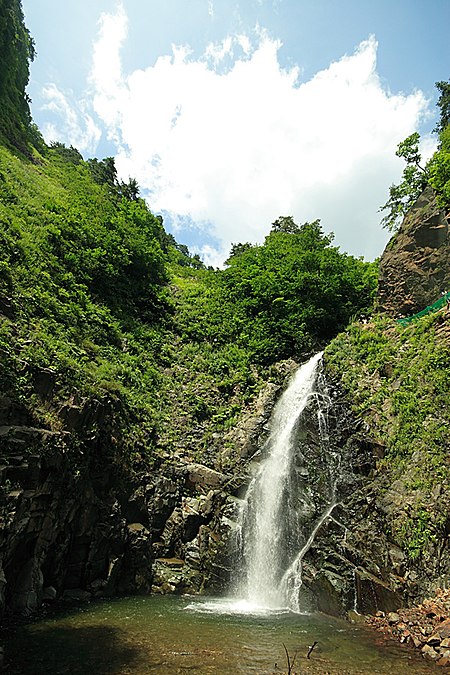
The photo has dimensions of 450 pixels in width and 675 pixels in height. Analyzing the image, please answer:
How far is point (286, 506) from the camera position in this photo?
1437cm

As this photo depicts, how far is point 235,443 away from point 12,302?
10053 millimetres

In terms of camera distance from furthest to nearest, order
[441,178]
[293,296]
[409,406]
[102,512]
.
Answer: [293,296], [441,178], [409,406], [102,512]

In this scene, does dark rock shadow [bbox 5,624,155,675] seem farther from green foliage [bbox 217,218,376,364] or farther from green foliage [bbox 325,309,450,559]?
green foliage [bbox 217,218,376,364]

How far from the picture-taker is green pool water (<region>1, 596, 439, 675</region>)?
691cm

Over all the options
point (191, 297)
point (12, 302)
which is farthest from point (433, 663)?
point (191, 297)

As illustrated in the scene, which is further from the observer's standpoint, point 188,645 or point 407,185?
point 407,185

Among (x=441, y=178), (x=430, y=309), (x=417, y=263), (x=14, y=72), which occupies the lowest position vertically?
(x=430, y=309)

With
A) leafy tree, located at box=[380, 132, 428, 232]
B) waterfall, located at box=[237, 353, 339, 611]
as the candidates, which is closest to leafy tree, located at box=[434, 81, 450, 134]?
leafy tree, located at box=[380, 132, 428, 232]

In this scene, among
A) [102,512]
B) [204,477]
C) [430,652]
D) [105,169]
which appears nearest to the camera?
[430,652]

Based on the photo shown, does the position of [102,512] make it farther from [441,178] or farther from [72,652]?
[441,178]

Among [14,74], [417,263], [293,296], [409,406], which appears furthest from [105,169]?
[409,406]

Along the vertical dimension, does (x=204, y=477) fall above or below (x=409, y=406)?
below

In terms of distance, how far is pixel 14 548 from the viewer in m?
9.06

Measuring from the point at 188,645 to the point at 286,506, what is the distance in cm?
695
